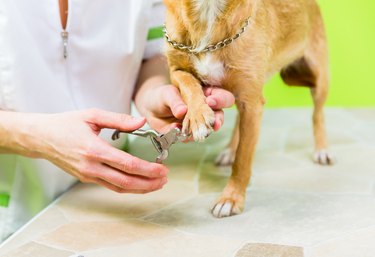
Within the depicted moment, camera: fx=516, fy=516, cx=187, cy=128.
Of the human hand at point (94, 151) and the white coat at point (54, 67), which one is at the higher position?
the white coat at point (54, 67)

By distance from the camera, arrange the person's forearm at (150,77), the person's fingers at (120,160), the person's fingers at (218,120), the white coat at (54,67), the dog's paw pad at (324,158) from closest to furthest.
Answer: the person's fingers at (120,160)
the person's fingers at (218,120)
the white coat at (54,67)
the person's forearm at (150,77)
the dog's paw pad at (324,158)

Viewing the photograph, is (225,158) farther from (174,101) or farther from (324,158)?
(174,101)

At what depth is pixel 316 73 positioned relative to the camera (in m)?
1.89

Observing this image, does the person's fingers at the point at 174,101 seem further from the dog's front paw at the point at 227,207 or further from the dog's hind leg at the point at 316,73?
the dog's hind leg at the point at 316,73

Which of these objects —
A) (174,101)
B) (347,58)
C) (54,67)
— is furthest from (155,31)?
(347,58)

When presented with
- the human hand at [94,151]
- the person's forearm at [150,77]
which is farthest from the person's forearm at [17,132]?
the person's forearm at [150,77]

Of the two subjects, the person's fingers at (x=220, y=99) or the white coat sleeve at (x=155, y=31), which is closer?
the person's fingers at (x=220, y=99)

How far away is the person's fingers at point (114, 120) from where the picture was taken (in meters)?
1.15

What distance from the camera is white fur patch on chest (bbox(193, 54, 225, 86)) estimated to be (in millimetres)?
1301

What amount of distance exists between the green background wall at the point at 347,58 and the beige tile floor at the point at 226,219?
A: 73 cm

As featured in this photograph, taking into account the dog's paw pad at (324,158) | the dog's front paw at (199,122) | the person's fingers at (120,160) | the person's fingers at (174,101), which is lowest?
the person's fingers at (120,160)

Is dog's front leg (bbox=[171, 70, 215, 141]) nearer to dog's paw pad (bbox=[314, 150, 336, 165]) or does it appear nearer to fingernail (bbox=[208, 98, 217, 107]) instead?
fingernail (bbox=[208, 98, 217, 107])

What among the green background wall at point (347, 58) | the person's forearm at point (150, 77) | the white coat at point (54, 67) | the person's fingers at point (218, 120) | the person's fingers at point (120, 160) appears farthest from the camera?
the green background wall at point (347, 58)

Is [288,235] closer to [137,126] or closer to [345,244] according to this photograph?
[345,244]
